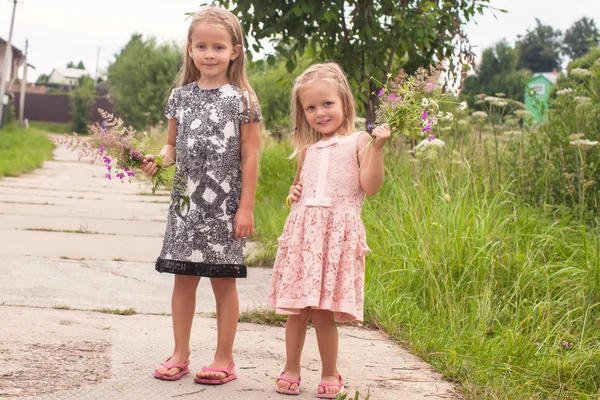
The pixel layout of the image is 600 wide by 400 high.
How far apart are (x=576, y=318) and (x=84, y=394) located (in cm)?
239

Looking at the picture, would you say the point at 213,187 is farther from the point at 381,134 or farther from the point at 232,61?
the point at 381,134

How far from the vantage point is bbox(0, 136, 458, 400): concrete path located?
2.72m

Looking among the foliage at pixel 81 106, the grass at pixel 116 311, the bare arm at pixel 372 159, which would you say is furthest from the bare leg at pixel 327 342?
the foliage at pixel 81 106

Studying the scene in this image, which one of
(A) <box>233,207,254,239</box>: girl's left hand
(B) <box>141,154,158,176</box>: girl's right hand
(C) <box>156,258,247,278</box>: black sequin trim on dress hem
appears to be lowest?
(C) <box>156,258,247,278</box>: black sequin trim on dress hem

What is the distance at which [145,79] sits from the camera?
1220 inches

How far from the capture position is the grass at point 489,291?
3.16 meters

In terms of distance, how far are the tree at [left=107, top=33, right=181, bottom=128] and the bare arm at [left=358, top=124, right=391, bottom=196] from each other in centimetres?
2715

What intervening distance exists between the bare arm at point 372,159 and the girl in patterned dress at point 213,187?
43 centimetres

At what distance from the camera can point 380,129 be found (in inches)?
103

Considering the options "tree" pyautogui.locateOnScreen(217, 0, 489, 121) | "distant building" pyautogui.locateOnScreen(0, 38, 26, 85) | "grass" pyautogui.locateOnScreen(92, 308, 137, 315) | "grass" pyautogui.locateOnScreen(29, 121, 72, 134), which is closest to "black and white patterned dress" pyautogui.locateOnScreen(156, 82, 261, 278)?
"grass" pyautogui.locateOnScreen(92, 308, 137, 315)

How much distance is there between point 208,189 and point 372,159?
26.1 inches

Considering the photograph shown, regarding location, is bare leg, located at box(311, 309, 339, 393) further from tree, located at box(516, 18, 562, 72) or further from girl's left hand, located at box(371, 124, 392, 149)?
tree, located at box(516, 18, 562, 72)

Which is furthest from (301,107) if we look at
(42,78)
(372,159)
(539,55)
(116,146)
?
(42,78)

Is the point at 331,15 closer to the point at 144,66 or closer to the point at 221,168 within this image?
the point at 221,168
